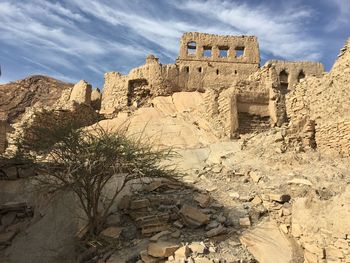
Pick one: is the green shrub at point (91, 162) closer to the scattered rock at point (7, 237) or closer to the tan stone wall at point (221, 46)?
the scattered rock at point (7, 237)

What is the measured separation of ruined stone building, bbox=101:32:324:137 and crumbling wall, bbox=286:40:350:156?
1957 mm

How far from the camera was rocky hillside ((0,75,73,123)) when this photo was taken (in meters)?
30.8

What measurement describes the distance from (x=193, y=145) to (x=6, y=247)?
655 cm

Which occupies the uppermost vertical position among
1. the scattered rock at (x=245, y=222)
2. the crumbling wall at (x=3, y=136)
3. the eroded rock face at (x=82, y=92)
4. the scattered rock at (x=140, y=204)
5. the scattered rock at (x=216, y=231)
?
the eroded rock face at (x=82, y=92)

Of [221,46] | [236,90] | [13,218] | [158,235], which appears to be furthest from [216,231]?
[221,46]

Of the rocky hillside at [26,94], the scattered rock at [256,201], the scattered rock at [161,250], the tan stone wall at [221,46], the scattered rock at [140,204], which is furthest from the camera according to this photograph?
the rocky hillside at [26,94]

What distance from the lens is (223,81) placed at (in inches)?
845

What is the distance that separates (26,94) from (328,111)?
28.0 meters

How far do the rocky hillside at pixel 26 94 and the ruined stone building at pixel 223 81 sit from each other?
12.8m

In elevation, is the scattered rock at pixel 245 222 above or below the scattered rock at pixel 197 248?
above

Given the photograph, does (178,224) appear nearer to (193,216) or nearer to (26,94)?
(193,216)

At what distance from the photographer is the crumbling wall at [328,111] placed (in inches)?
412

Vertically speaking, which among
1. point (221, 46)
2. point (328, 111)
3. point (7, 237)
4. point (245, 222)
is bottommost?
point (7, 237)

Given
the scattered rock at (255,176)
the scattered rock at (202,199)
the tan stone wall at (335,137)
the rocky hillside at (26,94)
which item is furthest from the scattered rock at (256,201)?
Answer: the rocky hillside at (26,94)
